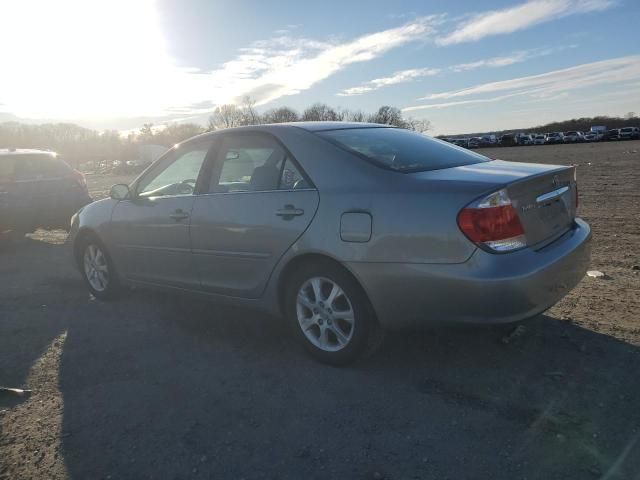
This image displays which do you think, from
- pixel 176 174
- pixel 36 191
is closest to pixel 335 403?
pixel 176 174

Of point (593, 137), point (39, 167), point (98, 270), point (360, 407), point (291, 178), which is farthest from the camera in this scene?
point (593, 137)

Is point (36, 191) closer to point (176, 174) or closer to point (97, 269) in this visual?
point (97, 269)

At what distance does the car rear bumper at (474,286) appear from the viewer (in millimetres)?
2938

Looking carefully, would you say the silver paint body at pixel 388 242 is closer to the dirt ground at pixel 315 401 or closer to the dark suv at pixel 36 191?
the dirt ground at pixel 315 401

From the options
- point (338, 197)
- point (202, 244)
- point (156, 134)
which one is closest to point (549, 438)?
point (338, 197)

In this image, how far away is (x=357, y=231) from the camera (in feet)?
10.9

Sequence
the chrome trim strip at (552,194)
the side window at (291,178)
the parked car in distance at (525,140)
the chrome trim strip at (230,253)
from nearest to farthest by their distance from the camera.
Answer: the chrome trim strip at (552,194) < the side window at (291,178) < the chrome trim strip at (230,253) < the parked car in distance at (525,140)

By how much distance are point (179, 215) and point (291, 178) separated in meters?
1.20

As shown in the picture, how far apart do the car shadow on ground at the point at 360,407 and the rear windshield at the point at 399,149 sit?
114cm

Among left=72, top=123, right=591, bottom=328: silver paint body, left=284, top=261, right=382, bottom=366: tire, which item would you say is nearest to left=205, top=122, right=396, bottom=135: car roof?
left=72, top=123, right=591, bottom=328: silver paint body

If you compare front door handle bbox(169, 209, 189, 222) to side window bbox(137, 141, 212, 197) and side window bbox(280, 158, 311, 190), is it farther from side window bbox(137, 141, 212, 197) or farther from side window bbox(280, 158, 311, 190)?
side window bbox(280, 158, 311, 190)

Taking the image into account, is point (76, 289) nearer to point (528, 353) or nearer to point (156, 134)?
point (528, 353)

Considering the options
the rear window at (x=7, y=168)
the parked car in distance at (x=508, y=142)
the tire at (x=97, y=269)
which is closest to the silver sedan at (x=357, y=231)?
the tire at (x=97, y=269)

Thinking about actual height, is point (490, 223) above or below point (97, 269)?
above
